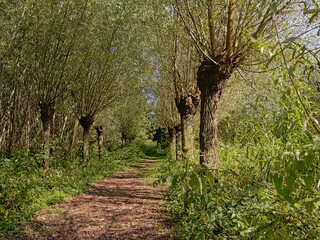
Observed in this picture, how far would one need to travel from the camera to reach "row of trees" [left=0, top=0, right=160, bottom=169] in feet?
23.5

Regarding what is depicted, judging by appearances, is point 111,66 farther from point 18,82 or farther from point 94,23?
point 18,82

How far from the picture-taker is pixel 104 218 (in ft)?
19.4

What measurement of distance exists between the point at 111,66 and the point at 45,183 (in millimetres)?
5800

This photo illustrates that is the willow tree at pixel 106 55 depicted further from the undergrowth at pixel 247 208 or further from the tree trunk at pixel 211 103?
the undergrowth at pixel 247 208

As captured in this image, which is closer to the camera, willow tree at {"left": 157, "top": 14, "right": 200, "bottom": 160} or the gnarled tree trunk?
willow tree at {"left": 157, "top": 14, "right": 200, "bottom": 160}

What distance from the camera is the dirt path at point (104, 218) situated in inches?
189

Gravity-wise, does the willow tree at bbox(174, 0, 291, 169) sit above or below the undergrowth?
above

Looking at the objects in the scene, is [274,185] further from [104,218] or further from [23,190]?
[23,190]

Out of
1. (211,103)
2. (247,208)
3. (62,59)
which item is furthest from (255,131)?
(62,59)

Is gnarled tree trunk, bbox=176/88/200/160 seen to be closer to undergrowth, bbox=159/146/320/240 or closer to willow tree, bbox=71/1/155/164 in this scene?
willow tree, bbox=71/1/155/164

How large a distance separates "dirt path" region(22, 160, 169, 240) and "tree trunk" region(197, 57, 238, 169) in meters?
1.92

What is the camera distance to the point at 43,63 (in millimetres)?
7523

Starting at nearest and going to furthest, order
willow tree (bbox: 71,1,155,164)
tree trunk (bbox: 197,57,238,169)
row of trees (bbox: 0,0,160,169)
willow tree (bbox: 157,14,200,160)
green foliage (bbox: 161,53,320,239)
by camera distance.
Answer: green foliage (bbox: 161,53,320,239)
tree trunk (bbox: 197,57,238,169)
row of trees (bbox: 0,0,160,169)
willow tree (bbox: 157,14,200,160)
willow tree (bbox: 71,1,155,164)

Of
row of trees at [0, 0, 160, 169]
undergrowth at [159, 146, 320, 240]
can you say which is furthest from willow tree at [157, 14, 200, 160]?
undergrowth at [159, 146, 320, 240]
